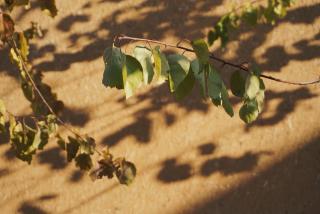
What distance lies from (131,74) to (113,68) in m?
0.06

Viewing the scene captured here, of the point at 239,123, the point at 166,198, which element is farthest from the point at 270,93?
the point at 166,198

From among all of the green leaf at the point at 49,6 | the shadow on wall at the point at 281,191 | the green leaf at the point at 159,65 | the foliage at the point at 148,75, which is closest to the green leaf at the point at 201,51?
the foliage at the point at 148,75

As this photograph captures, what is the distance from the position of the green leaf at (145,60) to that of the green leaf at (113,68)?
0.05 meters

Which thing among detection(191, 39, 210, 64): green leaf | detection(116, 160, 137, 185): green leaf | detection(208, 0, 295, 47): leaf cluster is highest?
detection(191, 39, 210, 64): green leaf

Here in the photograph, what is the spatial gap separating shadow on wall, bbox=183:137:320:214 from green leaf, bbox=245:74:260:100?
2.16m

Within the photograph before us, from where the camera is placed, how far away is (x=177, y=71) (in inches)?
51.3

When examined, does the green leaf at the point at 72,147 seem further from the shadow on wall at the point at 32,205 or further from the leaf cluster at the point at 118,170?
the shadow on wall at the point at 32,205

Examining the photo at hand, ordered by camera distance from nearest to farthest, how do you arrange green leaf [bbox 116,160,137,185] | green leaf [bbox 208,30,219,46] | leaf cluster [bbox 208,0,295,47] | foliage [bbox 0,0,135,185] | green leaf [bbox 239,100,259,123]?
green leaf [bbox 239,100,259,123], foliage [bbox 0,0,135,185], green leaf [bbox 116,160,137,185], leaf cluster [bbox 208,0,295,47], green leaf [bbox 208,30,219,46]

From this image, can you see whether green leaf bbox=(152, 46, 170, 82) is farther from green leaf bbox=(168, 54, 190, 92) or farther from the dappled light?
the dappled light

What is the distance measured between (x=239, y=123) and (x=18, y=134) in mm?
1664

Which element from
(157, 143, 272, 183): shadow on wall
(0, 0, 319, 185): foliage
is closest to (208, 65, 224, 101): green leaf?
(0, 0, 319, 185): foliage

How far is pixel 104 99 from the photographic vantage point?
3.39 metres

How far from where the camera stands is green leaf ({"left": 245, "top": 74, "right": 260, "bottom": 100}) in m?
1.44

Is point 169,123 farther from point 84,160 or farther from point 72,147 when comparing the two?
Result: point 72,147
